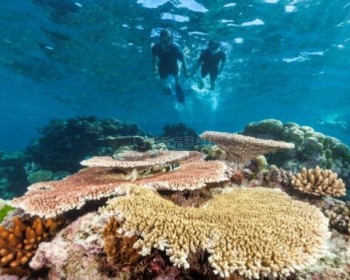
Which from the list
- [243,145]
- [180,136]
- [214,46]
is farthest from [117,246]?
[214,46]

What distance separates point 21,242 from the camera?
3523mm

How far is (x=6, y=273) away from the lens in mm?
3352

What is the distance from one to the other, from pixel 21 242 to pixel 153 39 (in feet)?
68.5

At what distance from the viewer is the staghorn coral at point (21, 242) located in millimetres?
3357

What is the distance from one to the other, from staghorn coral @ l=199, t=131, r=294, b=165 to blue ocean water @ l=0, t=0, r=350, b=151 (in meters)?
14.6

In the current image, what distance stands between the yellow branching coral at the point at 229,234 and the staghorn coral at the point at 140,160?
113 centimetres

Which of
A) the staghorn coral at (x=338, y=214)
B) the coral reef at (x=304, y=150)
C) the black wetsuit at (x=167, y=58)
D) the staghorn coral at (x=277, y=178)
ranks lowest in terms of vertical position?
the staghorn coral at (x=338, y=214)

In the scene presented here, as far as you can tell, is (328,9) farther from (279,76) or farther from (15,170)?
(15,170)

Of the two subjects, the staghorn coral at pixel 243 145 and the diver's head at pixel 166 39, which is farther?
the diver's head at pixel 166 39

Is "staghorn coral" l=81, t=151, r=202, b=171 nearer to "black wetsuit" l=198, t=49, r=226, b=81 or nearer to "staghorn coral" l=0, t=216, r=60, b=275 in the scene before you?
"staghorn coral" l=0, t=216, r=60, b=275

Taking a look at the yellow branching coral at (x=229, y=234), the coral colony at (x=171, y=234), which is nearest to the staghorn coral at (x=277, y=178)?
the coral colony at (x=171, y=234)

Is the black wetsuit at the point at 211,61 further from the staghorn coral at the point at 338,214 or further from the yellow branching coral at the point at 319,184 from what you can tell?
the staghorn coral at the point at 338,214

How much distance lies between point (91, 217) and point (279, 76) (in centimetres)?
3371

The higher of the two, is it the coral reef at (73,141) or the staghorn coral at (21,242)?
the coral reef at (73,141)
